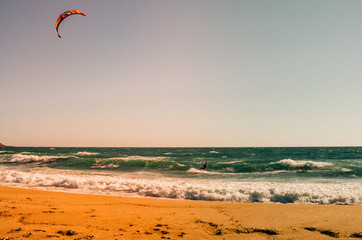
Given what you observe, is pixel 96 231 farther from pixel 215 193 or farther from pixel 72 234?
pixel 215 193

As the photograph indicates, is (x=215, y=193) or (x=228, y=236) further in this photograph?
(x=215, y=193)

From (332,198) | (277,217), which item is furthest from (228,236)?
(332,198)

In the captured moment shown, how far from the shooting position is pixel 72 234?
482cm

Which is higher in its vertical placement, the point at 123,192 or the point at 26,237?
the point at 26,237

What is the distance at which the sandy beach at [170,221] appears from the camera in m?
5.06

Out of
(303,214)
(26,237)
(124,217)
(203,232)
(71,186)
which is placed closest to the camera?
(26,237)

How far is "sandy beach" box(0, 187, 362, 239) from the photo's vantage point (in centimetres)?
506

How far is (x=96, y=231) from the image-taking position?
16.7 ft

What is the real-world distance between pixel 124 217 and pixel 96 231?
52.3 inches

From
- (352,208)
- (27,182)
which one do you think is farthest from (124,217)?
(27,182)

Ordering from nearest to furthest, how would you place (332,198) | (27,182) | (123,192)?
(332,198) → (123,192) → (27,182)

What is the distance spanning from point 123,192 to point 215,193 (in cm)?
446

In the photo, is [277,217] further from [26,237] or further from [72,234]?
[26,237]

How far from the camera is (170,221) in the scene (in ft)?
20.1
